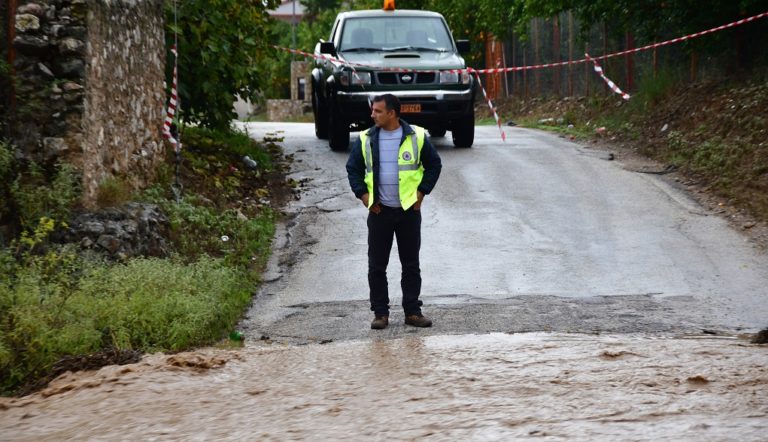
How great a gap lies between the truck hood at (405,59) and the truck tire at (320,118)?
1643 mm

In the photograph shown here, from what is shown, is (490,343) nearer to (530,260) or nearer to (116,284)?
(116,284)

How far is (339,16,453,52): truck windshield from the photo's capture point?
56.4ft

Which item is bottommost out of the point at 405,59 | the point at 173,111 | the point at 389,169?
the point at 389,169

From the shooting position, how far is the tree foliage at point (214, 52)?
559 inches

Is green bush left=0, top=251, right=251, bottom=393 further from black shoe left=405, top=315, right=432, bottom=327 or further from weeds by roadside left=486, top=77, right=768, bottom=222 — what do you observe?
weeds by roadside left=486, top=77, right=768, bottom=222

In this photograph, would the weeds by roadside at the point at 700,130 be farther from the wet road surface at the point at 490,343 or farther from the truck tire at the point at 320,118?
the truck tire at the point at 320,118

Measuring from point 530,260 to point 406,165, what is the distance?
278 cm

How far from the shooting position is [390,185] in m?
8.59

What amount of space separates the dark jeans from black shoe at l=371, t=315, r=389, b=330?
0.11 feet

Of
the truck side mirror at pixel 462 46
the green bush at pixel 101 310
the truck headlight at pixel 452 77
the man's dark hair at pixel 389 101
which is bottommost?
the green bush at pixel 101 310

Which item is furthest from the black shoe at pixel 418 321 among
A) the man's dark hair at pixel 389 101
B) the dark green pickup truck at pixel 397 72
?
the dark green pickup truck at pixel 397 72

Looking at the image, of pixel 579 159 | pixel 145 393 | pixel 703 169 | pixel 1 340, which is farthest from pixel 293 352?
pixel 579 159

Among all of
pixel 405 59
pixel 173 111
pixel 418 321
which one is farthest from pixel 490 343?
pixel 405 59

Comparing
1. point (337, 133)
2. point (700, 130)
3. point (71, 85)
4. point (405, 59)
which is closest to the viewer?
point (71, 85)
